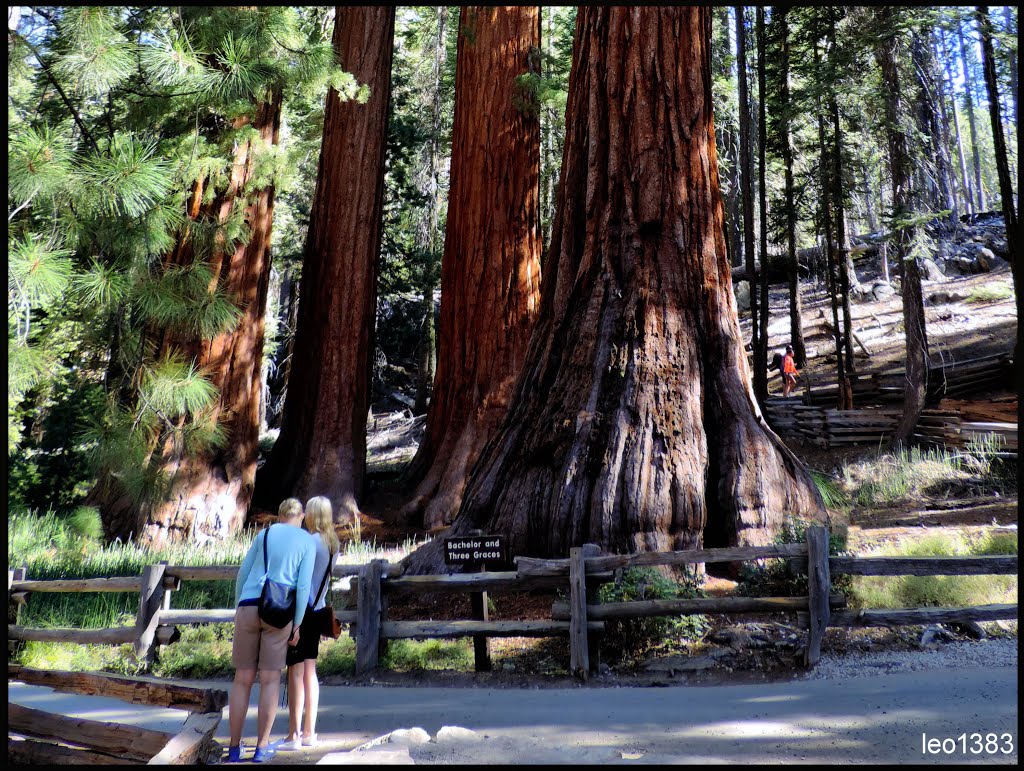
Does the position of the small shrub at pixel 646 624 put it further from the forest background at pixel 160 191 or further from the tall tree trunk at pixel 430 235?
the tall tree trunk at pixel 430 235

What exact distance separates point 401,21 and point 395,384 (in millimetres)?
11830

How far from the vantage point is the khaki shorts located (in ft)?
15.0

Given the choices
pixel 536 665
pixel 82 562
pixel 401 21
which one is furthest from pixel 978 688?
pixel 401 21

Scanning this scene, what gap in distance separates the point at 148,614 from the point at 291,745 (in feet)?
9.80

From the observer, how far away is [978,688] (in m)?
5.20

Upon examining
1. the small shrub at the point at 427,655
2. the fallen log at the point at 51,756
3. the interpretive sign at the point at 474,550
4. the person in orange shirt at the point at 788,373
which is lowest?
the fallen log at the point at 51,756

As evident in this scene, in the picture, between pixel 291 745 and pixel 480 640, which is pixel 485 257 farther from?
pixel 291 745

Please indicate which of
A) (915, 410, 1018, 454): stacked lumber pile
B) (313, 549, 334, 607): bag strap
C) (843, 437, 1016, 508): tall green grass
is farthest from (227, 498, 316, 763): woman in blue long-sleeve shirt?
(915, 410, 1018, 454): stacked lumber pile

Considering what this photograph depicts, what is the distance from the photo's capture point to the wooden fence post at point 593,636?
6137 mm

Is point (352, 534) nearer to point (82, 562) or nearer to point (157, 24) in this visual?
point (82, 562)

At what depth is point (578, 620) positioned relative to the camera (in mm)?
6090

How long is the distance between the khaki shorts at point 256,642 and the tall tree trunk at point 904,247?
13719 mm

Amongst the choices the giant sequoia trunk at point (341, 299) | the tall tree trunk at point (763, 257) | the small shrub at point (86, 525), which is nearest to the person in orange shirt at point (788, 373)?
the tall tree trunk at point (763, 257)

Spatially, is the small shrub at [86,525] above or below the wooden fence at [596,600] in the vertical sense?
above
